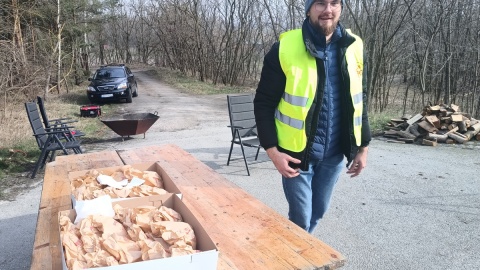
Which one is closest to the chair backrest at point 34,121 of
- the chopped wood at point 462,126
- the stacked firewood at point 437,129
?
the stacked firewood at point 437,129

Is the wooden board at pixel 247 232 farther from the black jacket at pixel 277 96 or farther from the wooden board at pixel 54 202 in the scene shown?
the wooden board at pixel 54 202

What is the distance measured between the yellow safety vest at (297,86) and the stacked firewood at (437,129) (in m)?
6.26

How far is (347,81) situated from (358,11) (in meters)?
12.8

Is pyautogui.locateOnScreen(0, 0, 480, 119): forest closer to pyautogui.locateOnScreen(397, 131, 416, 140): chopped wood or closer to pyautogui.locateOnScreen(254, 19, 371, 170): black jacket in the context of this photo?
pyautogui.locateOnScreen(254, 19, 371, 170): black jacket

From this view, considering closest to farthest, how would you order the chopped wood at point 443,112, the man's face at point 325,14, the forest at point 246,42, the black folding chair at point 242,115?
the man's face at point 325,14, the black folding chair at point 242,115, the chopped wood at point 443,112, the forest at point 246,42

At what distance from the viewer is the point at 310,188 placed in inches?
92.8

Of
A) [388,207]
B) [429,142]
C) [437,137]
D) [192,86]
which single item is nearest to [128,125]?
[388,207]

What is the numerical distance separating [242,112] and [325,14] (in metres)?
4.47

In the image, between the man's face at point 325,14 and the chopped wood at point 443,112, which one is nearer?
the man's face at point 325,14

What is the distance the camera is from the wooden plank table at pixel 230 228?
1.68 m

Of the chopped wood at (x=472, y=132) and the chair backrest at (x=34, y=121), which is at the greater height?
the chair backrest at (x=34, y=121)

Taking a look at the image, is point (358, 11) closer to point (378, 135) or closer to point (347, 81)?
point (378, 135)

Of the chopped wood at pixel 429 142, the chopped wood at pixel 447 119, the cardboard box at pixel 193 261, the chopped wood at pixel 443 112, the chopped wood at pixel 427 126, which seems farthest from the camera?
the chopped wood at pixel 443 112

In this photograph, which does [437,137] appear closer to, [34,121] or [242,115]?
[242,115]
